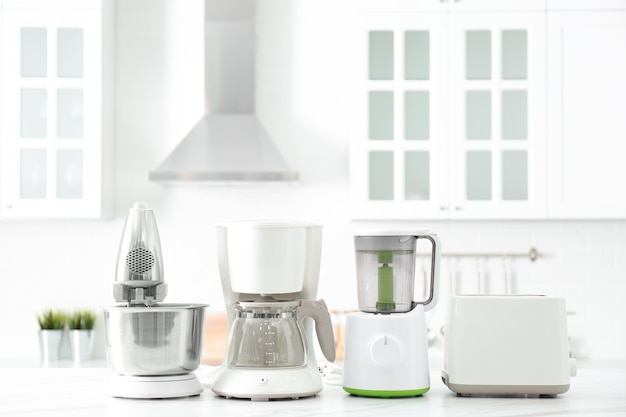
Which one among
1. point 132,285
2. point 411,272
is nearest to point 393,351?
point 411,272

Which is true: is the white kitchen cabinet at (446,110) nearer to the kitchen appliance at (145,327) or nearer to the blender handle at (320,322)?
the blender handle at (320,322)

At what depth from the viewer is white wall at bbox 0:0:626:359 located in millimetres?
4223

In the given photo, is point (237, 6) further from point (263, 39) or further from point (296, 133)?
point (296, 133)

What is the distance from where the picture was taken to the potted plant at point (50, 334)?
159 inches

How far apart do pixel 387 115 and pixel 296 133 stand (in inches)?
22.1

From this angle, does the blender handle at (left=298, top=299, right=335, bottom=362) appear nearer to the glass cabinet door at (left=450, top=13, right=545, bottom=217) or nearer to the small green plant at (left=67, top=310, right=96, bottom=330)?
the glass cabinet door at (left=450, top=13, right=545, bottom=217)

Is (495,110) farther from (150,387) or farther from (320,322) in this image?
(150,387)

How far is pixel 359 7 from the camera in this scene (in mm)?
3916

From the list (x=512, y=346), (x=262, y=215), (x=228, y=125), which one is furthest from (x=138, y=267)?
(x=262, y=215)

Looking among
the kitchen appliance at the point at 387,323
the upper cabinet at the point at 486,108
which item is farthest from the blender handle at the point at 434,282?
the upper cabinet at the point at 486,108

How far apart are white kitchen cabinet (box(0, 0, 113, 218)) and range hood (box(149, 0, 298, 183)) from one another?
370mm

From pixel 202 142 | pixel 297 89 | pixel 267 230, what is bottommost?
pixel 267 230

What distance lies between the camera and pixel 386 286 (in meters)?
1.76

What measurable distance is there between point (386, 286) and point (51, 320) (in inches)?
109
